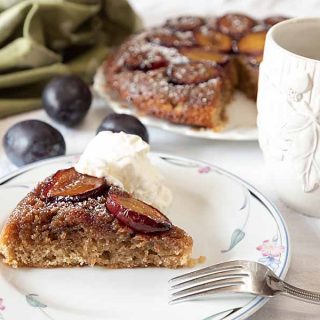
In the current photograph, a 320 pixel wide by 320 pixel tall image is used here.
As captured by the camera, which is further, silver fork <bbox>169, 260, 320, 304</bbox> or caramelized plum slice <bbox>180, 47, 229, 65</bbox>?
caramelized plum slice <bbox>180, 47, 229, 65</bbox>

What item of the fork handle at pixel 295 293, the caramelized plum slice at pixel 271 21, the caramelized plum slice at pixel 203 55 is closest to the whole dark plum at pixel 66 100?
the caramelized plum slice at pixel 203 55

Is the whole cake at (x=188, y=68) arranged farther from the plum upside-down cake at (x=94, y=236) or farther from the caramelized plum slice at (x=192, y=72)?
the plum upside-down cake at (x=94, y=236)

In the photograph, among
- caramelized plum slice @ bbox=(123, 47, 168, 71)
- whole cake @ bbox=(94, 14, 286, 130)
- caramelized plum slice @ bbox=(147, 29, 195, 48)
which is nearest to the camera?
whole cake @ bbox=(94, 14, 286, 130)

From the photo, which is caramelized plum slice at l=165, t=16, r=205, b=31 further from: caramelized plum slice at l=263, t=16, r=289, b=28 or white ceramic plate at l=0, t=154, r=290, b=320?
white ceramic plate at l=0, t=154, r=290, b=320

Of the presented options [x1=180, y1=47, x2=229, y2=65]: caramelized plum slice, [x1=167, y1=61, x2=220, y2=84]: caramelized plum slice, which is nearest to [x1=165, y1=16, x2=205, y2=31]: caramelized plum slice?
[x1=180, y1=47, x2=229, y2=65]: caramelized plum slice

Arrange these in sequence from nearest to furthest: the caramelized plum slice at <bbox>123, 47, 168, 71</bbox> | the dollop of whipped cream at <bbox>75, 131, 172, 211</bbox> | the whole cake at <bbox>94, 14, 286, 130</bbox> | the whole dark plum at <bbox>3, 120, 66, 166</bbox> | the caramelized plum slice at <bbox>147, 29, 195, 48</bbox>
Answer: the dollop of whipped cream at <bbox>75, 131, 172, 211</bbox> < the whole dark plum at <bbox>3, 120, 66, 166</bbox> < the whole cake at <bbox>94, 14, 286, 130</bbox> < the caramelized plum slice at <bbox>123, 47, 168, 71</bbox> < the caramelized plum slice at <bbox>147, 29, 195, 48</bbox>
